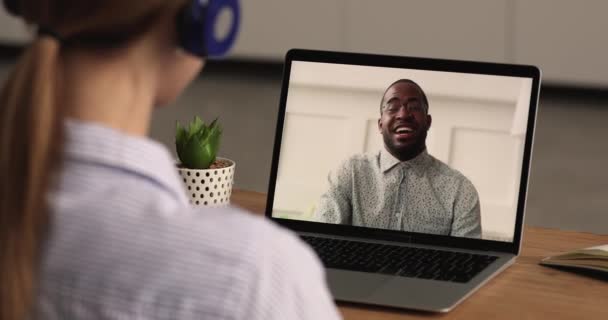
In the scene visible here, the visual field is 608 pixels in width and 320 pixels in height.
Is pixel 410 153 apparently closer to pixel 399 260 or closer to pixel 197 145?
pixel 399 260

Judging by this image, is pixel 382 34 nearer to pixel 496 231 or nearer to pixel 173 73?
pixel 496 231

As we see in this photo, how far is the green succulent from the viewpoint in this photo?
134 cm

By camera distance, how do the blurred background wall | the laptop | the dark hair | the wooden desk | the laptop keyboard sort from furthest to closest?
the blurred background wall, the laptop, the laptop keyboard, the wooden desk, the dark hair

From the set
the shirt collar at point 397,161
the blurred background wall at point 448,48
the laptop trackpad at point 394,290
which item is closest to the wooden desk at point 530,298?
the laptop trackpad at point 394,290

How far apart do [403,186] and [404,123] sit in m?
0.09

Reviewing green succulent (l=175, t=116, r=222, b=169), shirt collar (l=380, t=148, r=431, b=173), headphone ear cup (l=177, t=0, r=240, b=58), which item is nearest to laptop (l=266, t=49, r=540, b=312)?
shirt collar (l=380, t=148, r=431, b=173)

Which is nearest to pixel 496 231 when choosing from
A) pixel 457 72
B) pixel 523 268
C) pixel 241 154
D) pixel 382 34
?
pixel 523 268

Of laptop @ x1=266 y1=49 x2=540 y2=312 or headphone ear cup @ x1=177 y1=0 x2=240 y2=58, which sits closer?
headphone ear cup @ x1=177 y1=0 x2=240 y2=58

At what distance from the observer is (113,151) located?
1.91ft

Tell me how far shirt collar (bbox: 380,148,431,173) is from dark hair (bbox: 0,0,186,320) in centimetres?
73

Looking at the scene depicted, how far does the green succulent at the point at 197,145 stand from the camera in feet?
4.40

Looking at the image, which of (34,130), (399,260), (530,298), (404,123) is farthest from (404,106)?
(34,130)

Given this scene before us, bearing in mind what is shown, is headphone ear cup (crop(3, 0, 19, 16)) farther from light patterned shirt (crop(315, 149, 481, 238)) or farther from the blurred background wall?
the blurred background wall

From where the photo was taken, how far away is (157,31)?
605 millimetres
